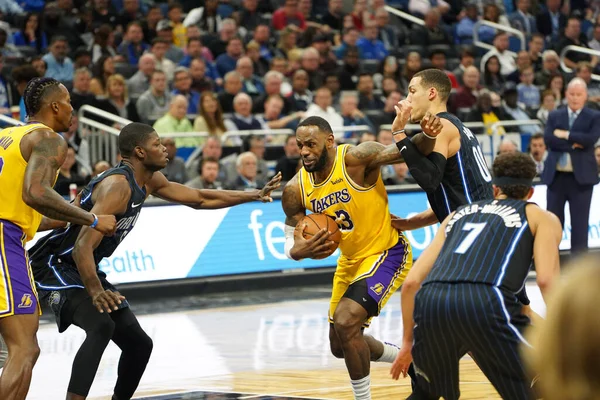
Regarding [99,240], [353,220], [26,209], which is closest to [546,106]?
[353,220]

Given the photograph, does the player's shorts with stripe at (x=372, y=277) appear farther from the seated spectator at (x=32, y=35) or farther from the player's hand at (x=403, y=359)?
the seated spectator at (x=32, y=35)

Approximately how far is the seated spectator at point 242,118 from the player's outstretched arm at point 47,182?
8.89 m

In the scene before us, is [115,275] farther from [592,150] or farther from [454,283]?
[454,283]

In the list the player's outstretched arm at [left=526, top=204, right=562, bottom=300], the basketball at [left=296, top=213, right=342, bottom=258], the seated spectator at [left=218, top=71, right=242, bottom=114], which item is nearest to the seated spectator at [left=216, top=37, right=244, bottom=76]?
the seated spectator at [left=218, top=71, right=242, bottom=114]

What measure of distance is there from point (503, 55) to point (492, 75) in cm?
Answer: 92

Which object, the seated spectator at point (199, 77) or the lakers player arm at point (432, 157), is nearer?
the lakers player arm at point (432, 157)

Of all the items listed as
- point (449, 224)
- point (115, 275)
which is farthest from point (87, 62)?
point (449, 224)

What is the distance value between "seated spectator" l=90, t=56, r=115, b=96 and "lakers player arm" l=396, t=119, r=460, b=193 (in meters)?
8.79

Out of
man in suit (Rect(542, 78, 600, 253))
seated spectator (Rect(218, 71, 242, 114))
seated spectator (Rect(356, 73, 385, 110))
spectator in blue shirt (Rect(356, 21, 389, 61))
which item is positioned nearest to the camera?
man in suit (Rect(542, 78, 600, 253))

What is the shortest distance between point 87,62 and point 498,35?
7.85m

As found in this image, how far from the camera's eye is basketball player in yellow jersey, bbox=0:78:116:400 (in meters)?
5.57

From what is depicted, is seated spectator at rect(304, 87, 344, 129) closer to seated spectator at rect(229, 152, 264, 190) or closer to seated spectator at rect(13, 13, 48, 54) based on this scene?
seated spectator at rect(229, 152, 264, 190)

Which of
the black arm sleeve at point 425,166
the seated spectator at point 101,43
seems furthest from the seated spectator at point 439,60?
the black arm sleeve at point 425,166

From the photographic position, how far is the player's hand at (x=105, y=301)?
239 inches
